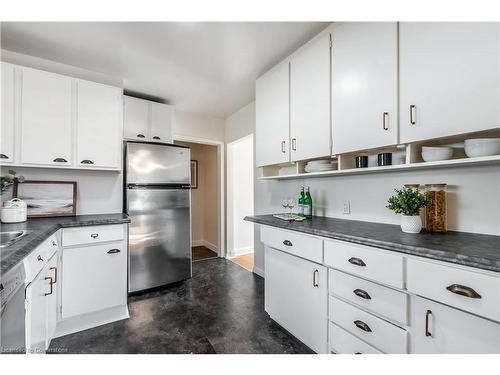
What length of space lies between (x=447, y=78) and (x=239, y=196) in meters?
3.36

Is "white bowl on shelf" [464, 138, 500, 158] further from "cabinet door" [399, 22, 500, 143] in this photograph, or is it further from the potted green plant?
the potted green plant

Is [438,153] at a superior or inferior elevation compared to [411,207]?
superior

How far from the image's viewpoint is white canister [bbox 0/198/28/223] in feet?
6.08

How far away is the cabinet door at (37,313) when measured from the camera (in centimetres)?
119

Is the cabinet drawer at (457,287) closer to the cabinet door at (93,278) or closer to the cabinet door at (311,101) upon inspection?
the cabinet door at (311,101)

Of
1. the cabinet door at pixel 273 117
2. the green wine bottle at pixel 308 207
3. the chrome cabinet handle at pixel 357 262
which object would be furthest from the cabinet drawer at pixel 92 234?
the chrome cabinet handle at pixel 357 262

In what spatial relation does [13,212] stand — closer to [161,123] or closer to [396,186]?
[161,123]

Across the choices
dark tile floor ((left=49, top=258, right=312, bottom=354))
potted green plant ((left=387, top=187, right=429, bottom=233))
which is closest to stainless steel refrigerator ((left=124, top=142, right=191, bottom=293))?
dark tile floor ((left=49, top=258, right=312, bottom=354))

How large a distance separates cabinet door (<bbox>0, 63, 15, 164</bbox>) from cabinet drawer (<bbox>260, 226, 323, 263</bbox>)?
7.46 feet

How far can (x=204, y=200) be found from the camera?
4.94m

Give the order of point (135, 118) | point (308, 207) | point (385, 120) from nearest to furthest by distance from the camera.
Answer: point (385, 120)
point (308, 207)
point (135, 118)

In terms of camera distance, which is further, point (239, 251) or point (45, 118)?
point (239, 251)

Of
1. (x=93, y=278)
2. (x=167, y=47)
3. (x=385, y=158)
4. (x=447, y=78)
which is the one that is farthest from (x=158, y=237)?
(x=447, y=78)
